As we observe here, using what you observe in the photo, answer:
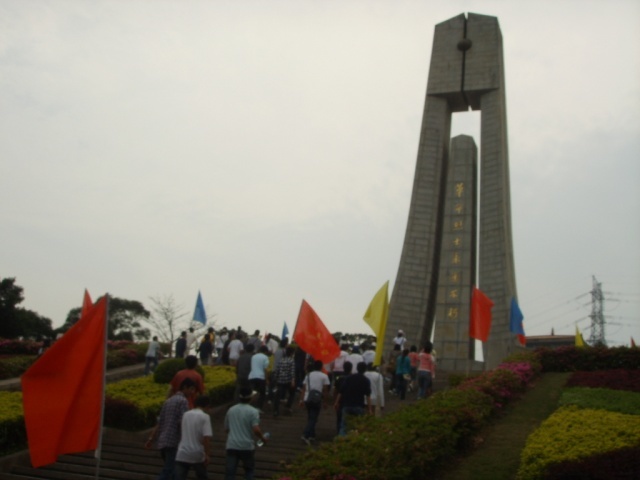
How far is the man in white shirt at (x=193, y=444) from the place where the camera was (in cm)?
581

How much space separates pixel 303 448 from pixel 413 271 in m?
12.7

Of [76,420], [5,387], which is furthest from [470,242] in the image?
[76,420]

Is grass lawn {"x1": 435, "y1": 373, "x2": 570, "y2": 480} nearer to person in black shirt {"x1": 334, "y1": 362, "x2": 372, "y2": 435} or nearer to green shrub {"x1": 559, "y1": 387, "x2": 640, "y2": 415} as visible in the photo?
green shrub {"x1": 559, "y1": 387, "x2": 640, "y2": 415}

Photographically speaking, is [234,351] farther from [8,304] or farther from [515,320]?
[8,304]

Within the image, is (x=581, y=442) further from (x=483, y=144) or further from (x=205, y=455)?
(x=483, y=144)

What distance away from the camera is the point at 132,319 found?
131ft

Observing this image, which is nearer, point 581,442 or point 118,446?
point 581,442

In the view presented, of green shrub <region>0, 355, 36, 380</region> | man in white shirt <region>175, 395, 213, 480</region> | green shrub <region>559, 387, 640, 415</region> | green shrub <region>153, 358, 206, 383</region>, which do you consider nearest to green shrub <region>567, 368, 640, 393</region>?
green shrub <region>559, 387, 640, 415</region>

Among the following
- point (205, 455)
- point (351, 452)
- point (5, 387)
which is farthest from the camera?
point (5, 387)

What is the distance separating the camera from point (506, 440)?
27.1 feet

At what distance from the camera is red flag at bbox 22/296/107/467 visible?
4.65 m

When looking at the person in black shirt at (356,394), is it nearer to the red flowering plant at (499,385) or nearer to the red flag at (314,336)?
the red flag at (314,336)

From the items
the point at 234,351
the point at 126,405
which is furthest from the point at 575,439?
Result: the point at 234,351

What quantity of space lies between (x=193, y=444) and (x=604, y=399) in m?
6.17
